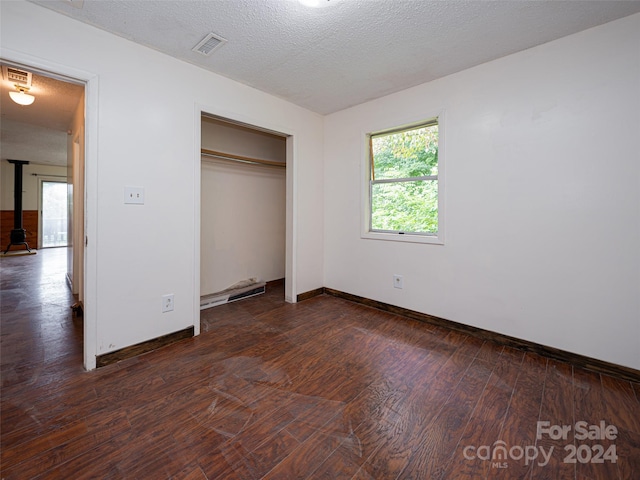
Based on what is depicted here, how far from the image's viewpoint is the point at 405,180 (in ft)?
10.4

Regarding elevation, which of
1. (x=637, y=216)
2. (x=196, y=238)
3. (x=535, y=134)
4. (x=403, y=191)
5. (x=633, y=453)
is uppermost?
(x=535, y=134)

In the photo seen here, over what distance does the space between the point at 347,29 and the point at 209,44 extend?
1.12m

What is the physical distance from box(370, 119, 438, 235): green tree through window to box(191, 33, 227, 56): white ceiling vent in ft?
6.43

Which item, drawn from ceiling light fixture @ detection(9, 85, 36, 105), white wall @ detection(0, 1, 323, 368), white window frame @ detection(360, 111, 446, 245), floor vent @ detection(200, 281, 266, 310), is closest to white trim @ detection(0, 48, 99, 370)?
white wall @ detection(0, 1, 323, 368)

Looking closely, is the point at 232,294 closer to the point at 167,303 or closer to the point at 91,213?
the point at 167,303

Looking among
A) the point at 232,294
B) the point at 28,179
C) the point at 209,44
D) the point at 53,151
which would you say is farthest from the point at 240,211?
the point at 28,179

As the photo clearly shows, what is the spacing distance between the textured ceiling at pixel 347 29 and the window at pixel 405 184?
2.11 feet

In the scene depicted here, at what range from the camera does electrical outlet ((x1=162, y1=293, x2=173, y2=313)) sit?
242cm

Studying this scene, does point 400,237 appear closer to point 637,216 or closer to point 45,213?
point 637,216

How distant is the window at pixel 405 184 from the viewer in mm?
2947

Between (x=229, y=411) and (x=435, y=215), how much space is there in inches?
99.9

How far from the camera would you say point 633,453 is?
4.41 ft

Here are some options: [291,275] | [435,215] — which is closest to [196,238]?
[291,275]

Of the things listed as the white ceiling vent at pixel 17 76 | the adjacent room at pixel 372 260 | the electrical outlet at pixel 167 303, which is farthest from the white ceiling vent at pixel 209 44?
the electrical outlet at pixel 167 303
